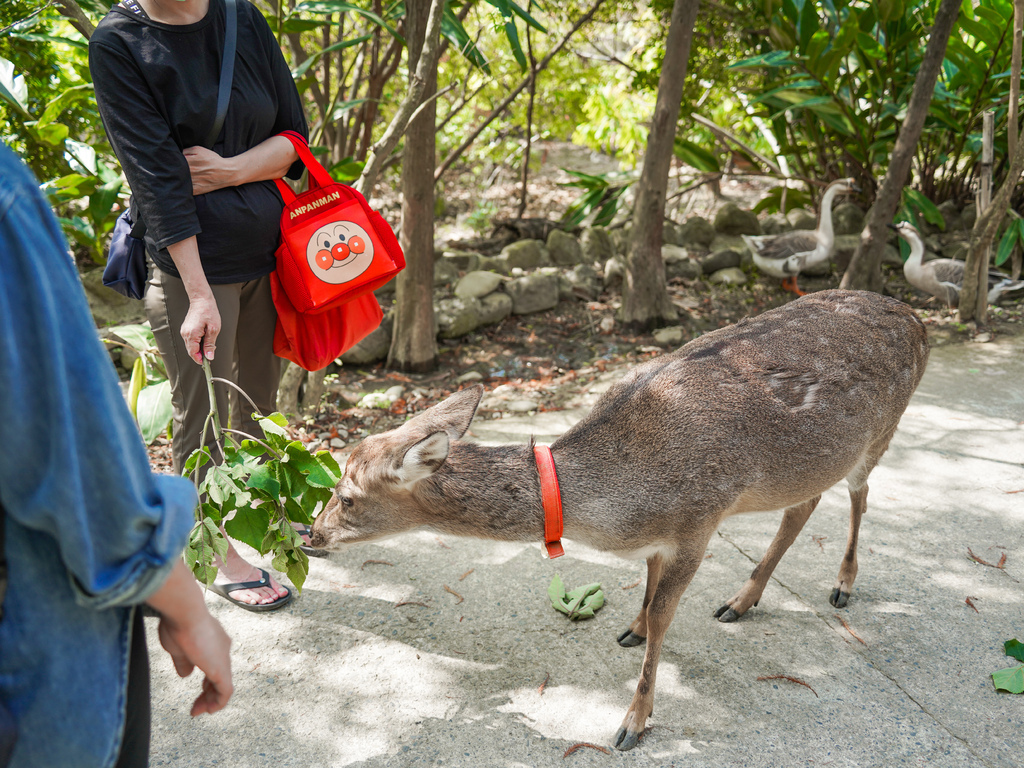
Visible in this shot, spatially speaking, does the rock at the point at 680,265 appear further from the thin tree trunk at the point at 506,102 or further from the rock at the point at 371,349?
the rock at the point at 371,349

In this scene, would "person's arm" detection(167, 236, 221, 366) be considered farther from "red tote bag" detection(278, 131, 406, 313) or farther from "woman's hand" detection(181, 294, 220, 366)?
"red tote bag" detection(278, 131, 406, 313)

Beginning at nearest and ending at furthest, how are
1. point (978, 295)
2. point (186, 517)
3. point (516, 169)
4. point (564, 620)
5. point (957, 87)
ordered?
point (186, 517) < point (564, 620) < point (978, 295) < point (957, 87) < point (516, 169)

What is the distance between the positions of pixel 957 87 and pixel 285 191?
302 inches

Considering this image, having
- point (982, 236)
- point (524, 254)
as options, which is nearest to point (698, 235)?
point (524, 254)

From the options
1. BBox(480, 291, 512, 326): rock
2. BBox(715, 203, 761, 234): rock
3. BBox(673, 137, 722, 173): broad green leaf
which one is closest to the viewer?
BBox(480, 291, 512, 326): rock

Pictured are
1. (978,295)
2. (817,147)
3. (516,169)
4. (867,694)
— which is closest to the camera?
(867,694)

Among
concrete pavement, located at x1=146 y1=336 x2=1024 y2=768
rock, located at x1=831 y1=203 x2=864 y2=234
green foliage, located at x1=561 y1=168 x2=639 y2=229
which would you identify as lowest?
concrete pavement, located at x1=146 y1=336 x2=1024 y2=768

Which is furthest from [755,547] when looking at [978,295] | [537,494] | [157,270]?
[978,295]

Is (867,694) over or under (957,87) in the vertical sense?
under

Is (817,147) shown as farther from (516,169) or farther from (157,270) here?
(157,270)

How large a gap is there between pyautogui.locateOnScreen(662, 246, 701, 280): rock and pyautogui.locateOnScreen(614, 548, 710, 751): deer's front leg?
623 centimetres

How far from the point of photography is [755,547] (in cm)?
372

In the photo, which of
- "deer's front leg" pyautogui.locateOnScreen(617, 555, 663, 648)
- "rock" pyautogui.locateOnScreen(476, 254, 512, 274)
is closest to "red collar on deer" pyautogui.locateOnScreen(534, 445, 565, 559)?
"deer's front leg" pyautogui.locateOnScreen(617, 555, 663, 648)

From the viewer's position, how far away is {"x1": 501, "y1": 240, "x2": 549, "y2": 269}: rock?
8.20m
